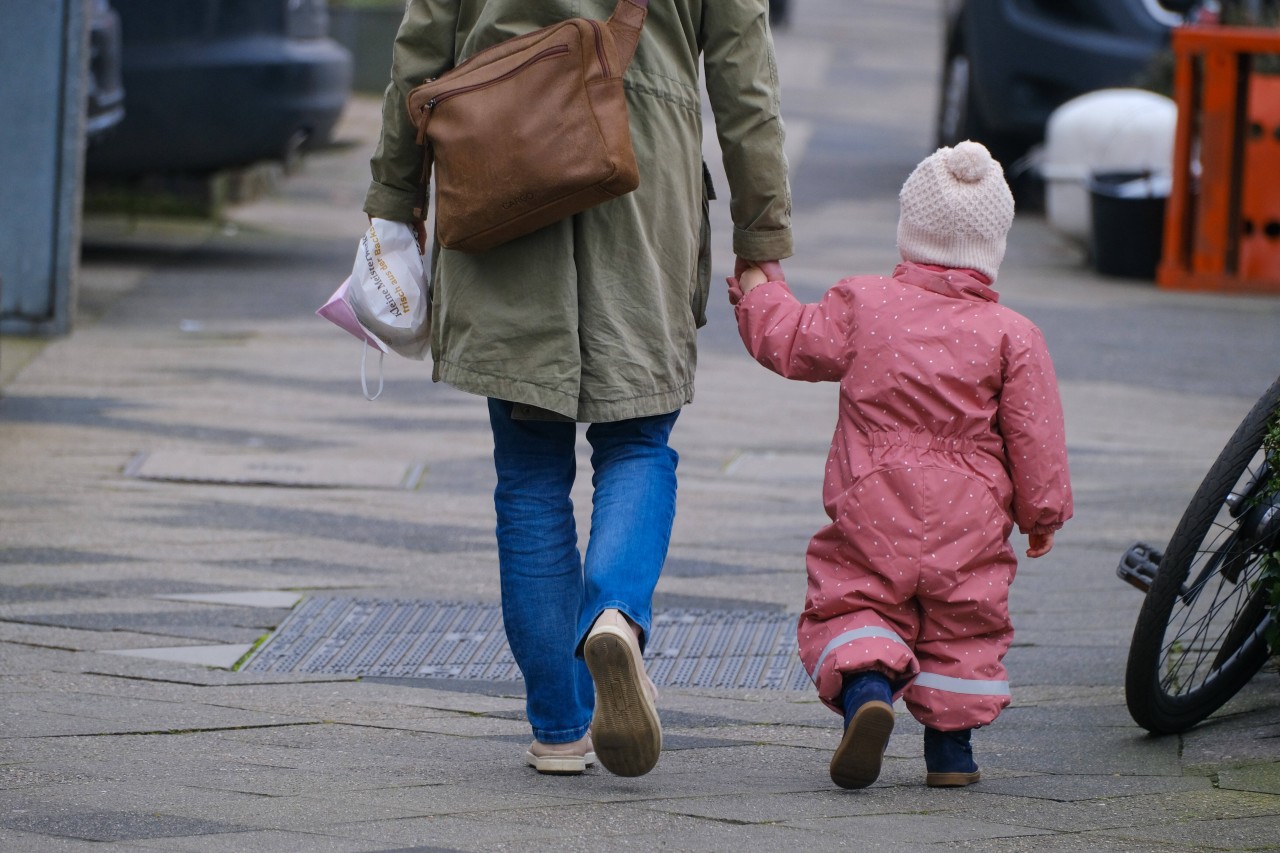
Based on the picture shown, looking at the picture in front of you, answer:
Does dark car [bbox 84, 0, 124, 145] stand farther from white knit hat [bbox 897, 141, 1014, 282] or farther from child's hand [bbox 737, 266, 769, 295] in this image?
white knit hat [bbox 897, 141, 1014, 282]

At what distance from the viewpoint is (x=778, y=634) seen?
4.45m

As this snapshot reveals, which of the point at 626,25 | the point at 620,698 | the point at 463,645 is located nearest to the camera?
the point at 620,698

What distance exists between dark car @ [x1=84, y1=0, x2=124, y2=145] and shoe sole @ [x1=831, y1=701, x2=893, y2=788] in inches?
264

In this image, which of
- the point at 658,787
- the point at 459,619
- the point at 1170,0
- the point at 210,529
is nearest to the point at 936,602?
the point at 658,787

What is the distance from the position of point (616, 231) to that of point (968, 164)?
600mm

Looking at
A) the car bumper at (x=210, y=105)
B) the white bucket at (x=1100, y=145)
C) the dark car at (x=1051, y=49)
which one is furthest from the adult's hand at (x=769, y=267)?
the dark car at (x=1051, y=49)

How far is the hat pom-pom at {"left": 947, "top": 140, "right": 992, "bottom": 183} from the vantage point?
10.8 feet

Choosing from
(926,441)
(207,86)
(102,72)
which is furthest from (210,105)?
(926,441)

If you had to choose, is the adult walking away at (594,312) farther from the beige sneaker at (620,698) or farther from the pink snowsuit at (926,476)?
the pink snowsuit at (926,476)

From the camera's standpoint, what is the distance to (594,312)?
3232mm

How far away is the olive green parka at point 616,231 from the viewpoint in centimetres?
321

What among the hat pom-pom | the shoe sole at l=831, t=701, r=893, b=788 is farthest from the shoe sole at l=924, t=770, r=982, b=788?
the hat pom-pom

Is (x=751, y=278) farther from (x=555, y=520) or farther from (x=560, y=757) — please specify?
(x=560, y=757)

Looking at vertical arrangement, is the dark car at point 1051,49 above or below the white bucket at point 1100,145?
above
